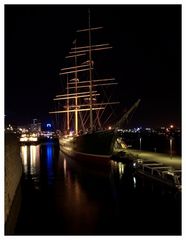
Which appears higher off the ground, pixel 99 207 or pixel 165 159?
pixel 165 159

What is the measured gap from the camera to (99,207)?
20.7 metres

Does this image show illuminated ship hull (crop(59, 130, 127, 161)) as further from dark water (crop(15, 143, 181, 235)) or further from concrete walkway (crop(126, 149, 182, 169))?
dark water (crop(15, 143, 181, 235))

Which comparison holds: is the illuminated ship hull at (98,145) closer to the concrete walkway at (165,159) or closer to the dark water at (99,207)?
the concrete walkway at (165,159)

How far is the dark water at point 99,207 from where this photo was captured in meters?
16.7

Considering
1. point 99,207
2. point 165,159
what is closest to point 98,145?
point 165,159

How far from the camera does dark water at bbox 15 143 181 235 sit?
1670cm

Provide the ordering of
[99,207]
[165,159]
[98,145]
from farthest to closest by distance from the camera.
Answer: [98,145] < [165,159] < [99,207]

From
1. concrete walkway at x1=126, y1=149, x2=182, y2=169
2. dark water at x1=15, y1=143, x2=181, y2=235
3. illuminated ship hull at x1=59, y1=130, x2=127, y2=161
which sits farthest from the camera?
illuminated ship hull at x1=59, y1=130, x2=127, y2=161

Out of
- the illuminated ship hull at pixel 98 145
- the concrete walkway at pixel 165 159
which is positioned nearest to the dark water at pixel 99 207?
the concrete walkway at pixel 165 159

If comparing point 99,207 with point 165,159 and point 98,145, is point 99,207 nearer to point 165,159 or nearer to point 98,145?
point 165,159

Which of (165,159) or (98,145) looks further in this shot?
(98,145)

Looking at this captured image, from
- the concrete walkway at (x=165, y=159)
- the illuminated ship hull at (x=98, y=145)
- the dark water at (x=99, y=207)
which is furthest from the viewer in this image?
the illuminated ship hull at (x=98, y=145)

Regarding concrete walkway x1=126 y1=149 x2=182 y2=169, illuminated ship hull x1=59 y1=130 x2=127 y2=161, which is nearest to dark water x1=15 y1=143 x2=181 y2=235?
concrete walkway x1=126 y1=149 x2=182 y2=169
